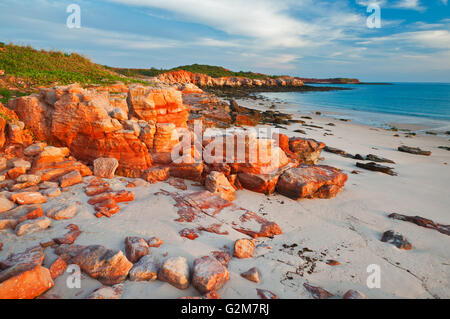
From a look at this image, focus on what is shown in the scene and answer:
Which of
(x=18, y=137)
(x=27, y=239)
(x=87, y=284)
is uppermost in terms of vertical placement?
(x=18, y=137)

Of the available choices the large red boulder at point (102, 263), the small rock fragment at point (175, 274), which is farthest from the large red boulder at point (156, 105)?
the small rock fragment at point (175, 274)

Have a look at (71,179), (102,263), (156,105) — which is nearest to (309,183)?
(102,263)

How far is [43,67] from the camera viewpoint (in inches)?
602

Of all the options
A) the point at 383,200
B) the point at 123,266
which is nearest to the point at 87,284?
the point at 123,266

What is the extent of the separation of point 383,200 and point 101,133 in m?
8.96

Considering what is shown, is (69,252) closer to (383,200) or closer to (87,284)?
(87,284)

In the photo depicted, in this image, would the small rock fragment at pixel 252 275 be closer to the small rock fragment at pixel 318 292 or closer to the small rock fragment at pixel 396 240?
the small rock fragment at pixel 318 292

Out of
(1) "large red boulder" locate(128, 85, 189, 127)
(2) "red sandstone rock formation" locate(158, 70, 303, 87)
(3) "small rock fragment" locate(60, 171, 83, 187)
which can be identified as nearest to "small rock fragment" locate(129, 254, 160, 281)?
(3) "small rock fragment" locate(60, 171, 83, 187)

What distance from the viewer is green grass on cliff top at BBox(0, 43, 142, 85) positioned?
12617mm

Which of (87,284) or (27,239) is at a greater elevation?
(27,239)

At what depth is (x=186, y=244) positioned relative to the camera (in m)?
4.38

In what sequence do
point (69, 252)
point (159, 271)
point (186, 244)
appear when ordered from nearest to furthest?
1. point (159, 271)
2. point (69, 252)
3. point (186, 244)

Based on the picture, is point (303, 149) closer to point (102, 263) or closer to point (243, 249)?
point (243, 249)

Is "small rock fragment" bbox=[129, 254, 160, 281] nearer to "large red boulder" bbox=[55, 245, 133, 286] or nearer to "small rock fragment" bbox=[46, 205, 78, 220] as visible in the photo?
"large red boulder" bbox=[55, 245, 133, 286]
